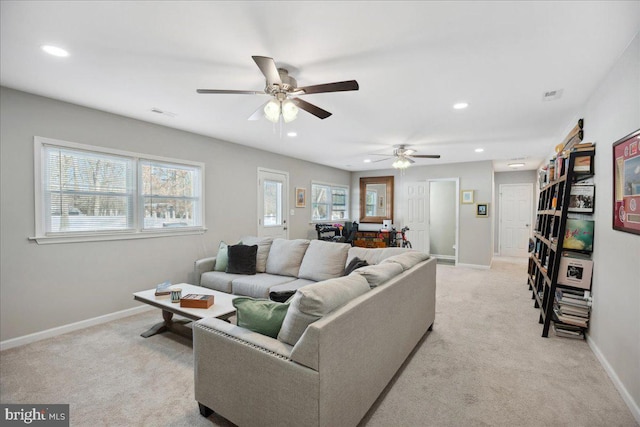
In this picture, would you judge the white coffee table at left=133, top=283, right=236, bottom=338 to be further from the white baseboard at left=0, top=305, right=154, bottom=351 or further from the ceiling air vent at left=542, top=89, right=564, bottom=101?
the ceiling air vent at left=542, top=89, right=564, bottom=101

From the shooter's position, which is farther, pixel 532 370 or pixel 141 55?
pixel 532 370

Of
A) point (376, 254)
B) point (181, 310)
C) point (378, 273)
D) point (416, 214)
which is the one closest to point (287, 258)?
point (376, 254)

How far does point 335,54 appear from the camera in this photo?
2.18 meters

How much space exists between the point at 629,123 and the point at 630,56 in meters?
0.46

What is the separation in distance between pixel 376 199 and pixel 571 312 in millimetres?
5733

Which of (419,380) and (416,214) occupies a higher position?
(416,214)

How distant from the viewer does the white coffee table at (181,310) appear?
253 cm

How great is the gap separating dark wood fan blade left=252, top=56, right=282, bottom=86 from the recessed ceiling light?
1514 mm

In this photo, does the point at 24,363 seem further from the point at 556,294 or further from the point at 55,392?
the point at 556,294

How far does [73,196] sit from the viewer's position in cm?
323

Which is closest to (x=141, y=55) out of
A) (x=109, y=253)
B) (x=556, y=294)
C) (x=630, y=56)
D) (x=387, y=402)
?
(x=109, y=253)

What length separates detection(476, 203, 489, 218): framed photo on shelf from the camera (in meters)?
6.66

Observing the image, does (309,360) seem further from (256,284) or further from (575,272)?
(575,272)

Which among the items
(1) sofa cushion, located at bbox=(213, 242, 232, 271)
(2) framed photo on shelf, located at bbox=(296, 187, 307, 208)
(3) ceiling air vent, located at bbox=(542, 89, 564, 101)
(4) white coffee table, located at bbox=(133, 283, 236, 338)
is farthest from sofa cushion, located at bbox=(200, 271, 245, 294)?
(3) ceiling air vent, located at bbox=(542, 89, 564, 101)
